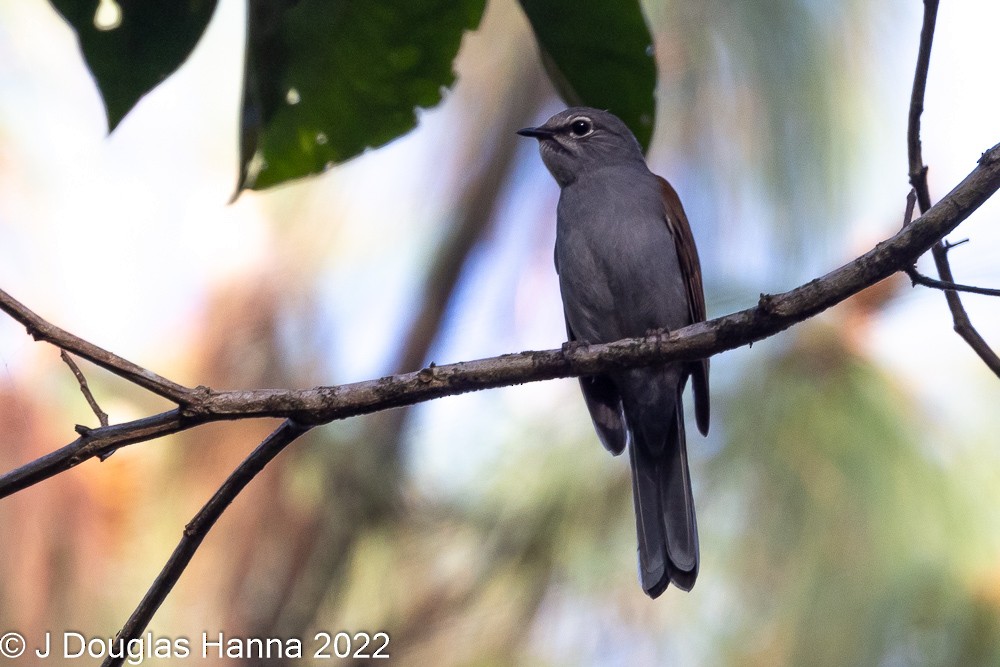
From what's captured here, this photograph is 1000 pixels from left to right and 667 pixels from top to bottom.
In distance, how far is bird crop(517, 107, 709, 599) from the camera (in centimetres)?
398

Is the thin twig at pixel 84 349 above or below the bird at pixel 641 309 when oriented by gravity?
below

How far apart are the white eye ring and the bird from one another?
0.12 meters

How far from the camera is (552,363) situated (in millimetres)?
2701

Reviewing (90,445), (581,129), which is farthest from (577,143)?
(90,445)

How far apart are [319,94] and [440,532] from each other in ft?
14.1

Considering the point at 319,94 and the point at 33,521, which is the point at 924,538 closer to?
the point at 319,94

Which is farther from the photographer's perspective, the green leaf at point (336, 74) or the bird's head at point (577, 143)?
the bird's head at point (577, 143)

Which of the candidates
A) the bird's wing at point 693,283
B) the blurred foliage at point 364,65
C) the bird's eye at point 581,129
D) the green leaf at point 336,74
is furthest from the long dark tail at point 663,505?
the green leaf at point 336,74

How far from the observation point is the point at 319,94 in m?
2.37

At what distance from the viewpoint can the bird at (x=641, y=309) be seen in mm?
3984

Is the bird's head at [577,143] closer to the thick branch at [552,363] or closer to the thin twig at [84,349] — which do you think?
the thick branch at [552,363]

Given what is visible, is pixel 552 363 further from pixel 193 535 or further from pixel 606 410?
pixel 606 410

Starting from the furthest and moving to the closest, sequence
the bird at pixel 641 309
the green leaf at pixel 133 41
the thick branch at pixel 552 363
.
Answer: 1. the bird at pixel 641 309
2. the thick branch at pixel 552 363
3. the green leaf at pixel 133 41

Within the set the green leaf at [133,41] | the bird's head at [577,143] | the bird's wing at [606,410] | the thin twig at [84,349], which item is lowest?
the thin twig at [84,349]
